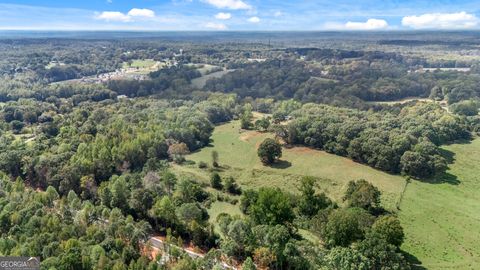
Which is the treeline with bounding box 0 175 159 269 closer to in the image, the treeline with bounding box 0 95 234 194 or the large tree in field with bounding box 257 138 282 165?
the treeline with bounding box 0 95 234 194

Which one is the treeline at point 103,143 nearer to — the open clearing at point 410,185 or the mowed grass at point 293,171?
the open clearing at point 410,185

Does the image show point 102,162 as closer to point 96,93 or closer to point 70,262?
point 70,262

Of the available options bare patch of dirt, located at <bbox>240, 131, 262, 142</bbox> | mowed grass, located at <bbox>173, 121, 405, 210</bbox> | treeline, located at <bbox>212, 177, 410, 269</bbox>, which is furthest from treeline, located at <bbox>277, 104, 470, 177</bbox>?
treeline, located at <bbox>212, 177, 410, 269</bbox>

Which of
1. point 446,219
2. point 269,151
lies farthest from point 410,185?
point 269,151

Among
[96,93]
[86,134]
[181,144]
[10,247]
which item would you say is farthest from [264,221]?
[96,93]

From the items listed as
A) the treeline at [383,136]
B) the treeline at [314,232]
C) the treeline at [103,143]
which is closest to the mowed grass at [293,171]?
the treeline at [383,136]
